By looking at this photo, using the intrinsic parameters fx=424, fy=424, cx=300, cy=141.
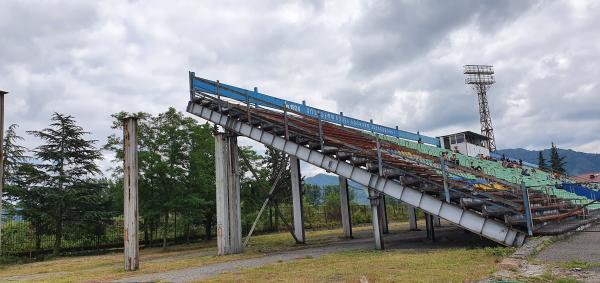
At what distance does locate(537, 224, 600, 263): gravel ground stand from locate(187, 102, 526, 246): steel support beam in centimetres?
131

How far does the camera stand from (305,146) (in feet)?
61.2

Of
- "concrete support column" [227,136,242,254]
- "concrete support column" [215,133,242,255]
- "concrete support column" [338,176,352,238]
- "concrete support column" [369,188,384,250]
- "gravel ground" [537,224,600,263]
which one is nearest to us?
"gravel ground" [537,224,600,263]

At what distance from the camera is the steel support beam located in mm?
13578

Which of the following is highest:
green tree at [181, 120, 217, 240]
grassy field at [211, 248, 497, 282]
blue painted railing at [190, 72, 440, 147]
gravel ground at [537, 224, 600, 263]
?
blue painted railing at [190, 72, 440, 147]

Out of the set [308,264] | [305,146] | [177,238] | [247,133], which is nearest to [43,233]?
[177,238]

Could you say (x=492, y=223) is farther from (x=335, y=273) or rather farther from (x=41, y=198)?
(x=41, y=198)

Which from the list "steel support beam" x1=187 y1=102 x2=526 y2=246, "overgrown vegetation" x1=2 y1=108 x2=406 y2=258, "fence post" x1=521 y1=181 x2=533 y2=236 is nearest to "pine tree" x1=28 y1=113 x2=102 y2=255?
"overgrown vegetation" x1=2 y1=108 x2=406 y2=258

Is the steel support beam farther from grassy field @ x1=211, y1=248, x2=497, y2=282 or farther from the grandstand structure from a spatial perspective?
grassy field @ x1=211, y1=248, x2=497, y2=282

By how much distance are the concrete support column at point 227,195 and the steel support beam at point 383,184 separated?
999 mm

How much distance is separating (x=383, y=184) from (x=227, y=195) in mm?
7762

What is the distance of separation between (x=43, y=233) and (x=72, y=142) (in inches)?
242

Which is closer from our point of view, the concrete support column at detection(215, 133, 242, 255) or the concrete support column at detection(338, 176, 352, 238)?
the concrete support column at detection(215, 133, 242, 255)

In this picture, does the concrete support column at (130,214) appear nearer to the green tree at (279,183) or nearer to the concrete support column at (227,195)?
the concrete support column at (227,195)

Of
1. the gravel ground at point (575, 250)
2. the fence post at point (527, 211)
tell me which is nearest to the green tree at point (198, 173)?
the fence post at point (527, 211)
